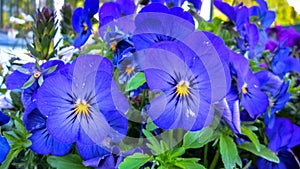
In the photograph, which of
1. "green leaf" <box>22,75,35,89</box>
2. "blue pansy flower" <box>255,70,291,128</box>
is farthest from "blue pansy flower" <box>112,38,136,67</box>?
"blue pansy flower" <box>255,70,291,128</box>

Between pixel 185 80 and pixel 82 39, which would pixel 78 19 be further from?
pixel 185 80

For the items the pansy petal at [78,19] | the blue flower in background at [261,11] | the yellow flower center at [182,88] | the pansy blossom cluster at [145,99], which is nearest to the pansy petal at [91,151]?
the pansy blossom cluster at [145,99]

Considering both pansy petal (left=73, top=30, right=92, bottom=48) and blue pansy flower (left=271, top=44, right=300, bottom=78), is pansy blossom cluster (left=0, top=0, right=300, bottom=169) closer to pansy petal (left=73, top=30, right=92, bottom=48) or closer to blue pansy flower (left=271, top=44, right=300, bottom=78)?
pansy petal (left=73, top=30, right=92, bottom=48)

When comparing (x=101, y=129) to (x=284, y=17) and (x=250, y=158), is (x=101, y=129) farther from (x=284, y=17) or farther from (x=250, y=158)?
(x=284, y=17)

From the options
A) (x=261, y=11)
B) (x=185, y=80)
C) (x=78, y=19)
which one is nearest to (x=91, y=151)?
(x=185, y=80)

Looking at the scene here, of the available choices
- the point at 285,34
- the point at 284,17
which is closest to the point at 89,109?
the point at 285,34

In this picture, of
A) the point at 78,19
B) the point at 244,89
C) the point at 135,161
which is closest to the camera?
the point at 135,161

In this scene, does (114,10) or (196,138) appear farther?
(114,10)
